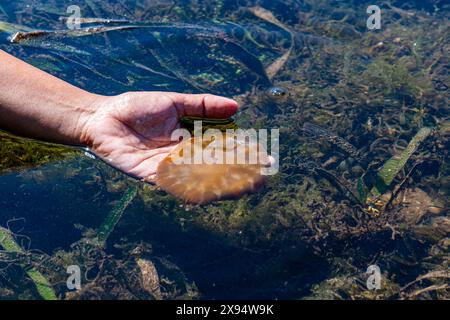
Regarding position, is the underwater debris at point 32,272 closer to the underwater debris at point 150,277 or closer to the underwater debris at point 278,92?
the underwater debris at point 150,277

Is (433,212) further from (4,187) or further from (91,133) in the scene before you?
(4,187)

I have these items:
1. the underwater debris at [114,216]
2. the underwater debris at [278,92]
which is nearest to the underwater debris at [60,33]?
the underwater debris at [278,92]

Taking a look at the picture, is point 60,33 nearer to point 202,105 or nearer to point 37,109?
point 37,109

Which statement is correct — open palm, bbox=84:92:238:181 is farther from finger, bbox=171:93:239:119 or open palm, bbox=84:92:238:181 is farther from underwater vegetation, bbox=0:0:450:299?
underwater vegetation, bbox=0:0:450:299

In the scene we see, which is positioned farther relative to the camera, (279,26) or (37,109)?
(279,26)

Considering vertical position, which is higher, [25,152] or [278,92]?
[278,92]

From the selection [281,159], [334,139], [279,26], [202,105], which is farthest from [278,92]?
[279,26]
